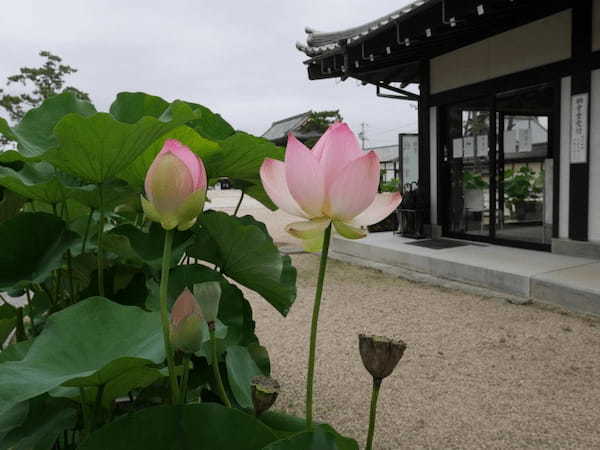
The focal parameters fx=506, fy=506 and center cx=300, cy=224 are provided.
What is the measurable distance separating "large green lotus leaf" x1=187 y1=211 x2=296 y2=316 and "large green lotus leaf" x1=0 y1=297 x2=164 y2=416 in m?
0.17

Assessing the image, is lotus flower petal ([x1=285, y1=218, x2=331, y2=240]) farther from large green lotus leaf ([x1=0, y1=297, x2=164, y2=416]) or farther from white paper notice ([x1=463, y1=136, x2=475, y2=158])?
white paper notice ([x1=463, y1=136, x2=475, y2=158])

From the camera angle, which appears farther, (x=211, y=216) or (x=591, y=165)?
(x=591, y=165)

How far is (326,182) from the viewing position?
0.38 m

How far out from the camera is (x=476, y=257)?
161 inches

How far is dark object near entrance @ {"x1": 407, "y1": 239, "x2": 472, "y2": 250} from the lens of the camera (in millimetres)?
4711

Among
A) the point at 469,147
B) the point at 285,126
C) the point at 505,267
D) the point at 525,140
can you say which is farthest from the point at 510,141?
the point at 285,126

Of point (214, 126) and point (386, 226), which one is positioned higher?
point (214, 126)

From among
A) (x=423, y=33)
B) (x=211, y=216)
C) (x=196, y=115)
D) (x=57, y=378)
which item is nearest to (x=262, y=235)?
(x=211, y=216)

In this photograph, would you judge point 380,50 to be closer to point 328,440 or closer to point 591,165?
point 591,165

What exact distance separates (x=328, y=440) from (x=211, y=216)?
1.09 feet

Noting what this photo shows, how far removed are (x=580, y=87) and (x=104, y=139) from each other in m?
4.21

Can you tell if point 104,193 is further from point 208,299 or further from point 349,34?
point 349,34

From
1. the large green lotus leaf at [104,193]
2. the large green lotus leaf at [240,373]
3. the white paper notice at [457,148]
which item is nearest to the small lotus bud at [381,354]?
the large green lotus leaf at [240,373]

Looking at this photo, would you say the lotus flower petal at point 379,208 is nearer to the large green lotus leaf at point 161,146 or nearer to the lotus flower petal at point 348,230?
the lotus flower petal at point 348,230
